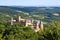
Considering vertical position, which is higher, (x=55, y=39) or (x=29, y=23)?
(x=55, y=39)

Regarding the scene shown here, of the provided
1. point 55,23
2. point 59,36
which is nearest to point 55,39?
point 59,36

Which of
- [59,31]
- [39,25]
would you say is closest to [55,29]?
[59,31]

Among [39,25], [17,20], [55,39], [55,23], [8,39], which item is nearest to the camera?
[55,39]

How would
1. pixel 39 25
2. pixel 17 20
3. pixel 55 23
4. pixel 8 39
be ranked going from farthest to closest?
pixel 17 20 < pixel 39 25 < pixel 8 39 < pixel 55 23

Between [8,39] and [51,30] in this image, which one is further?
[8,39]

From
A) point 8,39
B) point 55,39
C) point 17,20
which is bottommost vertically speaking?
point 17,20

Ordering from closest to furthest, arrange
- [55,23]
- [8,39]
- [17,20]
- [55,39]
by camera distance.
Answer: [55,39] → [55,23] → [8,39] → [17,20]

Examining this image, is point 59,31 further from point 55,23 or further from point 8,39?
point 8,39

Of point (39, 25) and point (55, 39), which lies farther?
point (39, 25)

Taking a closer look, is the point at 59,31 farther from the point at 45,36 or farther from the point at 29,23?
the point at 29,23
